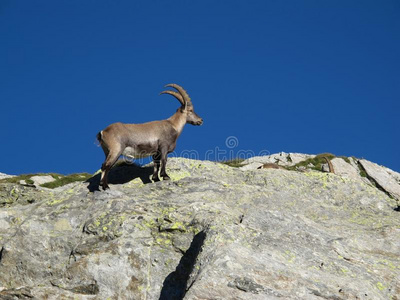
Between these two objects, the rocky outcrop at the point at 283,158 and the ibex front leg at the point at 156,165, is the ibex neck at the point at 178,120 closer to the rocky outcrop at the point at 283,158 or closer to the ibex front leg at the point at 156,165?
the ibex front leg at the point at 156,165

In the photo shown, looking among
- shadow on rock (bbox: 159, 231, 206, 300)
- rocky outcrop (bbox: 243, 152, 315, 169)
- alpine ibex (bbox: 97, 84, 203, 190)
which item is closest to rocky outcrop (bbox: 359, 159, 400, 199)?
A: rocky outcrop (bbox: 243, 152, 315, 169)

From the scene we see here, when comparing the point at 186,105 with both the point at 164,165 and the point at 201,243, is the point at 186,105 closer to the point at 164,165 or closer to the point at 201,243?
the point at 164,165

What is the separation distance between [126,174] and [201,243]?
6.81m

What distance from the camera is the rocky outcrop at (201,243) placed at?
8.78 metres

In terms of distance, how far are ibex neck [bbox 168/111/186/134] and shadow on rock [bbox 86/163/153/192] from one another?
2.09 meters

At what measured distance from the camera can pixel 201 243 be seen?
33.6 ft

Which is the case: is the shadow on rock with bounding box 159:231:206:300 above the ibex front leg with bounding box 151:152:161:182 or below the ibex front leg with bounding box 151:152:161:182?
below

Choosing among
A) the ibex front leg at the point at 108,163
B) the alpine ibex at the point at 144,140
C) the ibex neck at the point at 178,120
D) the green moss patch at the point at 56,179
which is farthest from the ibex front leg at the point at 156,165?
the green moss patch at the point at 56,179

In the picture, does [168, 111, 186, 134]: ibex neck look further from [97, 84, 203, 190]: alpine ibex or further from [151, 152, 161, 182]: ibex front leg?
[151, 152, 161, 182]: ibex front leg

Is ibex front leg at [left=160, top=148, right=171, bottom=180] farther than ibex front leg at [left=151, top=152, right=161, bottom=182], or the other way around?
ibex front leg at [left=151, top=152, right=161, bottom=182]

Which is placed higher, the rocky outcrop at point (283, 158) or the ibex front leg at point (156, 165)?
the rocky outcrop at point (283, 158)

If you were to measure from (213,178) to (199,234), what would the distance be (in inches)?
208

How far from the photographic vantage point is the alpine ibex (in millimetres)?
15626

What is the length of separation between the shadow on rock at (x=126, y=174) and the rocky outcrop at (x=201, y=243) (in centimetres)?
41
